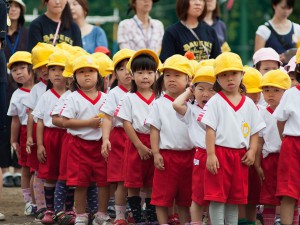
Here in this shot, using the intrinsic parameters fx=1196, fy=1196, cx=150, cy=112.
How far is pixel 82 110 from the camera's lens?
11852 millimetres

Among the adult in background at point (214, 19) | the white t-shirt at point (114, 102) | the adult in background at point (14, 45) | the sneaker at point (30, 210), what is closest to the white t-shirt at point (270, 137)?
the white t-shirt at point (114, 102)

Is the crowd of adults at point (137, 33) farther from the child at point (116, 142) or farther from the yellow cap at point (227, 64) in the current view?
the yellow cap at point (227, 64)

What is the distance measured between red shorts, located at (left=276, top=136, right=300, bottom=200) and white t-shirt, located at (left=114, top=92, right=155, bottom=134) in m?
1.51

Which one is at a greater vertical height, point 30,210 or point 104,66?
point 104,66

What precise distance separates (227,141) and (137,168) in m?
1.48


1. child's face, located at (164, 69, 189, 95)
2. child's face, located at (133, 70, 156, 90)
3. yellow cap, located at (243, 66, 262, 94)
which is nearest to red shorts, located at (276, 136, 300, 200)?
yellow cap, located at (243, 66, 262, 94)

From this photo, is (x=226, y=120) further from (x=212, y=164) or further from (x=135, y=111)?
(x=135, y=111)

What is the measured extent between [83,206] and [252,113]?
2308 millimetres

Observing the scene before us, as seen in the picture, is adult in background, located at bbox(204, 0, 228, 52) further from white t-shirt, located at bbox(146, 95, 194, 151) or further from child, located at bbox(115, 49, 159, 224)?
white t-shirt, located at bbox(146, 95, 194, 151)

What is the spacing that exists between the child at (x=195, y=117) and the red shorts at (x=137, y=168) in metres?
0.79

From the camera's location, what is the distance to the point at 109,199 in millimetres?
12219

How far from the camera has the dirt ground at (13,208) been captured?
12380 mm

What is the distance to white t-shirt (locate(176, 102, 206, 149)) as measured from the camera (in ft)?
34.6

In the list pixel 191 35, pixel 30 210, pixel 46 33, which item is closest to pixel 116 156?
pixel 30 210
